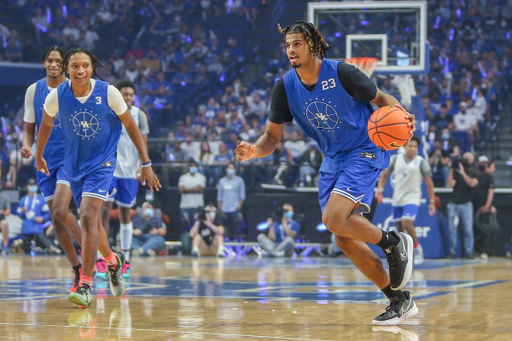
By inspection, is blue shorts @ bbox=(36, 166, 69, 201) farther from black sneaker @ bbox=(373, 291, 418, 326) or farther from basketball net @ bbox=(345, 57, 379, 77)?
basketball net @ bbox=(345, 57, 379, 77)

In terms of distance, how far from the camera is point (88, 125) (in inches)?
252

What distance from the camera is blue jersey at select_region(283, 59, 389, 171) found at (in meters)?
5.11

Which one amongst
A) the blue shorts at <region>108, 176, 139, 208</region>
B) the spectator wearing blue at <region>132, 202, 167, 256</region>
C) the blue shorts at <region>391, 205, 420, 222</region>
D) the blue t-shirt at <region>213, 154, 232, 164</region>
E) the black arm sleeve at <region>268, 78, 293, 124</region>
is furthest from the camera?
the blue t-shirt at <region>213, 154, 232, 164</region>

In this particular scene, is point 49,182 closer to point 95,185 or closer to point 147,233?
point 95,185

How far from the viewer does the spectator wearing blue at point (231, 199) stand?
14.9 m

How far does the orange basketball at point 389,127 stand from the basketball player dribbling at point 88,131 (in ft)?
7.73

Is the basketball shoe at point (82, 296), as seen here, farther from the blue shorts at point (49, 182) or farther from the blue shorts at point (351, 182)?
the blue shorts at point (351, 182)

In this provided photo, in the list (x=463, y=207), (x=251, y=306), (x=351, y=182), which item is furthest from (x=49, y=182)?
(x=463, y=207)

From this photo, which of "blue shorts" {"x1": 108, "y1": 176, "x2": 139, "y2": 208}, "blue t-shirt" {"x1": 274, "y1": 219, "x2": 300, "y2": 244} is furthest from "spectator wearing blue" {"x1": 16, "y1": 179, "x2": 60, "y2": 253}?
"blue shorts" {"x1": 108, "y1": 176, "x2": 139, "y2": 208}

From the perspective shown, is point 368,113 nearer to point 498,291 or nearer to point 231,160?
point 498,291

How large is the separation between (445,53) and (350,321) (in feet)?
56.2

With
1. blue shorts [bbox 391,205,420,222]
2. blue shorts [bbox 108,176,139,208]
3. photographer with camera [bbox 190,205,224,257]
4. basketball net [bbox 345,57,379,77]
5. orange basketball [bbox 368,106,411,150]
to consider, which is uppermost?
basketball net [bbox 345,57,379,77]

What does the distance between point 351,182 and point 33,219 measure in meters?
11.5

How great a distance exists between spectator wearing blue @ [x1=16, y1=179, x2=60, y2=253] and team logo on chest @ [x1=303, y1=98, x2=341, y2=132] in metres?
11.0
